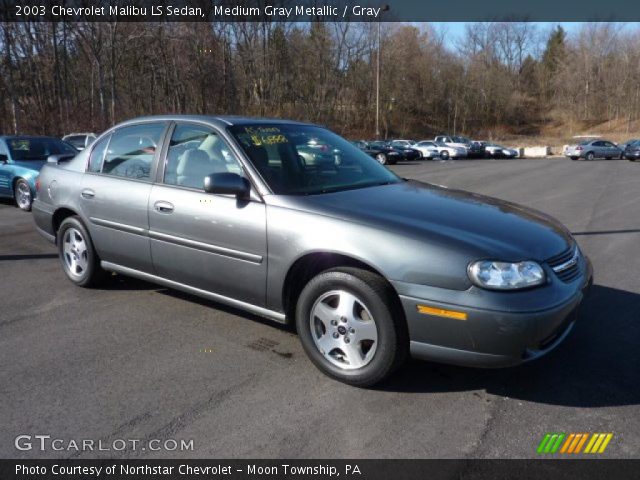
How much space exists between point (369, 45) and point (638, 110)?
128 feet

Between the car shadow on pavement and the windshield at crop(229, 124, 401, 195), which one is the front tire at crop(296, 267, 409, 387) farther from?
the windshield at crop(229, 124, 401, 195)

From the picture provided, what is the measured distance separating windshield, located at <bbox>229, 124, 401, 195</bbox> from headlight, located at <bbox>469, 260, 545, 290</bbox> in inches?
51.6

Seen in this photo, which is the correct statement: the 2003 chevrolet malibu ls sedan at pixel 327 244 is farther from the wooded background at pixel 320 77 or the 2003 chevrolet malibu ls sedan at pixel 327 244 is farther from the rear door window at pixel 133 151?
the wooded background at pixel 320 77

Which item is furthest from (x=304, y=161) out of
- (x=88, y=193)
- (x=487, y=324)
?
(x=88, y=193)

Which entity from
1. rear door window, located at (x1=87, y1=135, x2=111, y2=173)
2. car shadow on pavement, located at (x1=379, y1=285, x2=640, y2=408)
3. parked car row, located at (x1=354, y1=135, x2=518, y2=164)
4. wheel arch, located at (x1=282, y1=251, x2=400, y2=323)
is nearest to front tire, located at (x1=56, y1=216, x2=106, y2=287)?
rear door window, located at (x1=87, y1=135, x2=111, y2=173)

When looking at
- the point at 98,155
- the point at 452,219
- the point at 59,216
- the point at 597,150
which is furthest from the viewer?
the point at 597,150

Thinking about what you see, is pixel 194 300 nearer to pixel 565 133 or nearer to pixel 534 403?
pixel 534 403

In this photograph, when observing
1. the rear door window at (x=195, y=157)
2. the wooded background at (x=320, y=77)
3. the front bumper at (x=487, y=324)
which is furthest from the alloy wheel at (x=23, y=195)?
the wooded background at (x=320, y=77)

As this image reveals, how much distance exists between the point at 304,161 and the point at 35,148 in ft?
28.9

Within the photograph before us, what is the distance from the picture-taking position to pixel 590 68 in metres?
80.3

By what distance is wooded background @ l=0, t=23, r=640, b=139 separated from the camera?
30828 mm

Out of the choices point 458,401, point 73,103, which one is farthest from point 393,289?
point 73,103
